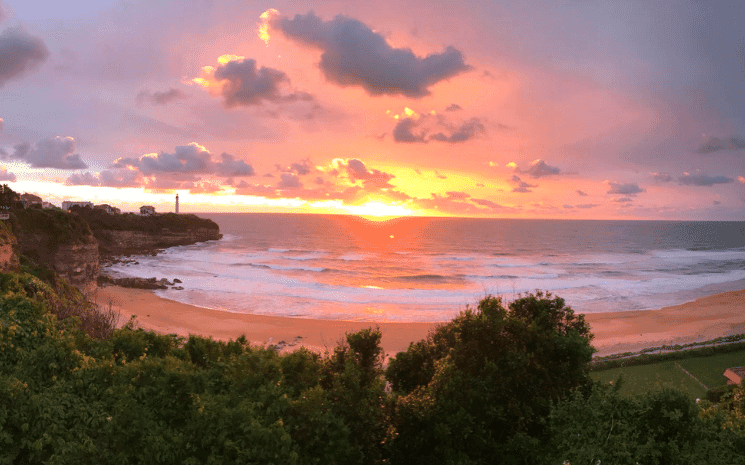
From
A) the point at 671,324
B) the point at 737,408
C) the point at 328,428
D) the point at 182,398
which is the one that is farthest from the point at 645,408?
the point at 671,324

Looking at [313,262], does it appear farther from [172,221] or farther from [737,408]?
[737,408]

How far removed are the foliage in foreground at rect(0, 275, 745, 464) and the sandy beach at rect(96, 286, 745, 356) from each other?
20.1 meters

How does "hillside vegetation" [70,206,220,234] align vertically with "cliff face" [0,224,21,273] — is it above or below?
above

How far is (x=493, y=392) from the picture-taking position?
10.2 m

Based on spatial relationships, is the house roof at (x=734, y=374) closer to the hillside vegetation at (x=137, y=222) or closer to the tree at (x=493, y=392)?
the tree at (x=493, y=392)

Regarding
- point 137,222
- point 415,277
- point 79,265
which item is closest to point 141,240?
point 137,222

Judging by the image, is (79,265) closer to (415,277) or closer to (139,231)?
(415,277)

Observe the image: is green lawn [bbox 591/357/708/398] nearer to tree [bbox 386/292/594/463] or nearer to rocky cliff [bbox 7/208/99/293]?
tree [bbox 386/292/594/463]

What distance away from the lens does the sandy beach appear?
33750 mm

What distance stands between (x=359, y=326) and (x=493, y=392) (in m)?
28.3

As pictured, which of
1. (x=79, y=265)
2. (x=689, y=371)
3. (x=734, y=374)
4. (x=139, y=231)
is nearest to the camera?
(x=734, y=374)

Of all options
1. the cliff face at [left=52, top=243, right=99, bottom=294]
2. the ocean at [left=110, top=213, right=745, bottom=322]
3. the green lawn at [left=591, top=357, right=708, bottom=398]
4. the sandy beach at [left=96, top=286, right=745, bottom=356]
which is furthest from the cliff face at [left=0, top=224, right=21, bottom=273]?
the green lawn at [left=591, top=357, right=708, bottom=398]

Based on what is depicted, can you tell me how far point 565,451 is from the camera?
31.0ft

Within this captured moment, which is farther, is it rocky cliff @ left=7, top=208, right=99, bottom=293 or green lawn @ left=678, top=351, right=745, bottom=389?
rocky cliff @ left=7, top=208, right=99, bottom=293
